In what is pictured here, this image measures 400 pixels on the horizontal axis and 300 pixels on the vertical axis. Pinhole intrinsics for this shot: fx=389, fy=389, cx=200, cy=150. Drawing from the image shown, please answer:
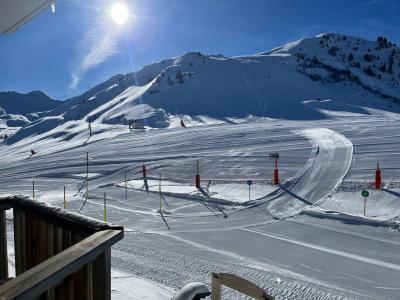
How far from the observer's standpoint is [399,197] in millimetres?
12531

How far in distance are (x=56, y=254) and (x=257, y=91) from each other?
5398 centimetres

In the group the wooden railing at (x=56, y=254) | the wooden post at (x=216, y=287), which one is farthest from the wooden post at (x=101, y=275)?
the wooden post at (x=216, y=287)

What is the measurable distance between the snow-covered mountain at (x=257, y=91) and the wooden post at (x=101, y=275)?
38.7 meters

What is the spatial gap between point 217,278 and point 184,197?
36.4ft

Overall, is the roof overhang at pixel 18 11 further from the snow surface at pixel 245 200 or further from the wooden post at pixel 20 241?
the snow surface at pixel 245 200

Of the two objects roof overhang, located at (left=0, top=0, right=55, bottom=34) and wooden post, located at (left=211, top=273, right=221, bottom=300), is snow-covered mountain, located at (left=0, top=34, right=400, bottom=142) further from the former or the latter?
roof overhang, located at (left=0, top=0, right=55, bottom=34)

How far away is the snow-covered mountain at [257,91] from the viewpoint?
46.6 metres

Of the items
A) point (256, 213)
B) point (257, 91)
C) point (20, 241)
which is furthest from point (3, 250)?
point (257, 91)

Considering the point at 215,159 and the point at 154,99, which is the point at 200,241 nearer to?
the point at 215,159

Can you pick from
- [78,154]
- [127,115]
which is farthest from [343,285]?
[127,115]

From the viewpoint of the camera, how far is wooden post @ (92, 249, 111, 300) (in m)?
2.43

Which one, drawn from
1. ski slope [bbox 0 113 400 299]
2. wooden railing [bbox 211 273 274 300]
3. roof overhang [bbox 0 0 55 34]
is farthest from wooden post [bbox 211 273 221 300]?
roof overhang [bbox 0 0 55 34]

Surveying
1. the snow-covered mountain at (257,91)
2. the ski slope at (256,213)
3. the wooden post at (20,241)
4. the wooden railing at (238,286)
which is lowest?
the ski slope at (256,213)

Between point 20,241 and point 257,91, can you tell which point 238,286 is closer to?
point 20,241
